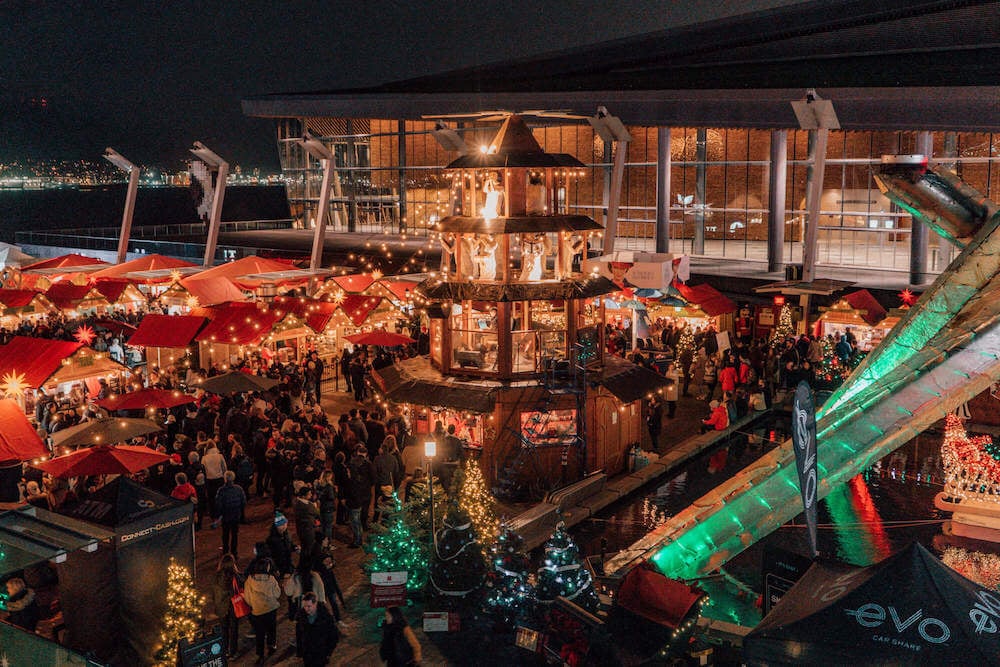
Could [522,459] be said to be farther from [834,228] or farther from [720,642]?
[834,228]

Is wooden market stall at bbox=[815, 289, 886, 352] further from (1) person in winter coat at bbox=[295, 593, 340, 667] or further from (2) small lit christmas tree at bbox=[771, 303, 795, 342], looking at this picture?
(1) person in winter coat at bbox=[295, 593, 340, 667]

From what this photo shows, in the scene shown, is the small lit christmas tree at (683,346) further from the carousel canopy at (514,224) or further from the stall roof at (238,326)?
the stall roof at (238,326)

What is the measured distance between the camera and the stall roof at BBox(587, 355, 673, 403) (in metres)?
17.1

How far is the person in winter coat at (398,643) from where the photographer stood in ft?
30.0

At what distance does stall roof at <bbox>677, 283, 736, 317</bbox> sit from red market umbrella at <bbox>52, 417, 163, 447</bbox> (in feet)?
53.6

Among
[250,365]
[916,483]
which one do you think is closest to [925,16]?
[916,483]

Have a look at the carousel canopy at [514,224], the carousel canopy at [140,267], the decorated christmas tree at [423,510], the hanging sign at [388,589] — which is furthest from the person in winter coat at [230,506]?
the carousel canopy at [140,267]

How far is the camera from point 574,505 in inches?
626

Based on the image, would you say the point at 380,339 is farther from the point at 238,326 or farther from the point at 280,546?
the point at 280,546

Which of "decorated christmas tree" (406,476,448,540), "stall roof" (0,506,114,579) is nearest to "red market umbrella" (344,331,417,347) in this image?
"decorated christmas tree" (406,476,448,540)

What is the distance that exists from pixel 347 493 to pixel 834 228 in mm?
29651

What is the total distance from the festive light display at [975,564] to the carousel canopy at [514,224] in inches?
327

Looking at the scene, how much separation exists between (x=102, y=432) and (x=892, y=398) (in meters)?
11.7

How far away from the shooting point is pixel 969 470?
14.5 metres
